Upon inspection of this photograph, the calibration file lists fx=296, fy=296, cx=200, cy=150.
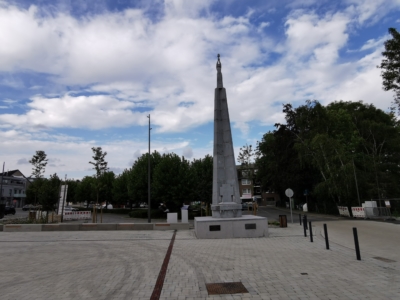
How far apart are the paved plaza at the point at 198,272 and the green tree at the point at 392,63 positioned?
16.2 meters

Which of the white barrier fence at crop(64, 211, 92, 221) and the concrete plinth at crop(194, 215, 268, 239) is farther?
the white barrier fence at crop(64, 211, 92, 221)

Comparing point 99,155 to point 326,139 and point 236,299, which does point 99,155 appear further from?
point 236,299

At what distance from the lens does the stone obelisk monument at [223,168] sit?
15.7 meters

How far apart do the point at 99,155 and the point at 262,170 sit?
31217 millimetres

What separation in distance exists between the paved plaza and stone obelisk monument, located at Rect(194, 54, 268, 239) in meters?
3.13

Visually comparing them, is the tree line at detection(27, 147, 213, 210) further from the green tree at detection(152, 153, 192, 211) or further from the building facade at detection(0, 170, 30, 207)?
the building facade at detection(0, 170, 30, 207)

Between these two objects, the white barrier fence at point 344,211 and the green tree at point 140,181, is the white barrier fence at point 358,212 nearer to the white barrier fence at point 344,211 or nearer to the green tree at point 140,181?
the white barrier fence at point 344,211

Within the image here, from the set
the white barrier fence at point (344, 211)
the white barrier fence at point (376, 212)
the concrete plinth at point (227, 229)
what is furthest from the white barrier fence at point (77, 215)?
the white barrier fence at point (376, 212)

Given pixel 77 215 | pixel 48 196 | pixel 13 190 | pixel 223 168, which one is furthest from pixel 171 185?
pixel 13 190

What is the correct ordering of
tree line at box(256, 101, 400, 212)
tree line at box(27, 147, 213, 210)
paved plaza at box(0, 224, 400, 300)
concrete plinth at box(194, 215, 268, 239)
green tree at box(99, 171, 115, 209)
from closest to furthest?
1. paved plaza at box(0, 224, 400, 300)
2. concrete plinth at box(194, 215, 268, 239)
3. tree line at box(27, 147, 213, 210)
4. tree line at box(256, 101, 400, 212)
5. green tree at box(99, 171, 115, 209)

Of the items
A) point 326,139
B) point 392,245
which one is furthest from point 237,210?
point 326,139

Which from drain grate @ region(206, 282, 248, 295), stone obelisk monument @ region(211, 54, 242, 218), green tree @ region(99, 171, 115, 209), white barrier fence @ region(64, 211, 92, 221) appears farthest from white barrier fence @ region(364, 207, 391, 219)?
green tree @ region(99, 171, 115, 209)

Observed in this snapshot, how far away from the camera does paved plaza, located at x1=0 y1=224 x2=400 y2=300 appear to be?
5488 mm

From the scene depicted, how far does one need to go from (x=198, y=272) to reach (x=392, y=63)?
2147 cm
